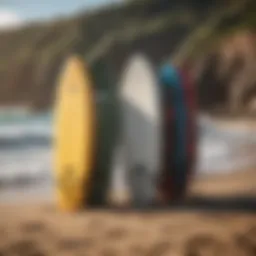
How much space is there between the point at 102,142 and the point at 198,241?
0.35 m

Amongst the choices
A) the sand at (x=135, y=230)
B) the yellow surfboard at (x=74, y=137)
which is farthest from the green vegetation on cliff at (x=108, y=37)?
the sand at (x=135, y=230)

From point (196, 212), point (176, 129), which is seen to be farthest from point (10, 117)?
point (196, 212)

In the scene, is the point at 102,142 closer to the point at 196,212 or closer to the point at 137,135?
the point at 137,135

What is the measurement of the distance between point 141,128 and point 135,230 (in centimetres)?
26

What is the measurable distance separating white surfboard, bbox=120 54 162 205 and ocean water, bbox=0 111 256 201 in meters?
0.12

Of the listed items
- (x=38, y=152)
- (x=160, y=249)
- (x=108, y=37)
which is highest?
(x=108, y=37)

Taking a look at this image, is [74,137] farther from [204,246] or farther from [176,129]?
[204,246]

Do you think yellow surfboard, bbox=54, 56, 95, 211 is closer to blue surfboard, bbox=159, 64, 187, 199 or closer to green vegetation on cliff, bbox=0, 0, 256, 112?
green vegetation on cliff, bbox=0, 0, 256, 112

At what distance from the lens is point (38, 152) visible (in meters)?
1.48

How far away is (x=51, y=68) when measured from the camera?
1.51 m

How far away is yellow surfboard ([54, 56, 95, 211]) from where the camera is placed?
4.86 feet

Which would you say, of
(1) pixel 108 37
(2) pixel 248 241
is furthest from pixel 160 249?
(1) pixel 108 37

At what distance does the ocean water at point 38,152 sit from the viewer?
4.84 ft

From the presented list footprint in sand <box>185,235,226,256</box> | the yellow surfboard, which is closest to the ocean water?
the yellow surfboard
